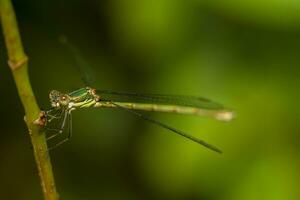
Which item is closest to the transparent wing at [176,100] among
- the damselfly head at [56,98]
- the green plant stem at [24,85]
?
the damselfly head at [56,98]

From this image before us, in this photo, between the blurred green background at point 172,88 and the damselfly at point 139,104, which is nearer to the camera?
the damselfly at point 139,104

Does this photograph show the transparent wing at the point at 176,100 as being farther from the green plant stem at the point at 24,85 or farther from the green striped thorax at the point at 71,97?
the green plant stem at the point at 24,85

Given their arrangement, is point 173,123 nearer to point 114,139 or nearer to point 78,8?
point 114,139

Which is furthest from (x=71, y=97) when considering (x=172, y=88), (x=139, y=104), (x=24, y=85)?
(x=24, y=85)

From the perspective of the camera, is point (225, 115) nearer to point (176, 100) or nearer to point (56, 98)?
point (176, 100)

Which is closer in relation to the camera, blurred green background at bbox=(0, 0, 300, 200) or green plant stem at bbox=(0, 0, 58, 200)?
green plant stem at bbox=(0, 0, 58, 200)

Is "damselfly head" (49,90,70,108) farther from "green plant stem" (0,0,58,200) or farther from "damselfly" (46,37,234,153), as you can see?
"green plant stem" (0,0,58,200)

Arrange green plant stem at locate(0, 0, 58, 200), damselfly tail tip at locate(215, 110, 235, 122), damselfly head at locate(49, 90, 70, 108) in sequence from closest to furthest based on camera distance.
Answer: green plant stem at locate(0, 0, 58, 200), damselfly head at locate(49, 90, 70, 108), damselfly tail tip at locate(215, 110, 235, 122)

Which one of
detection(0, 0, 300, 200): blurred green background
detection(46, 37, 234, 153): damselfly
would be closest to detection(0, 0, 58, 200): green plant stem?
detection(46, 37, 234, 153): damselfly
